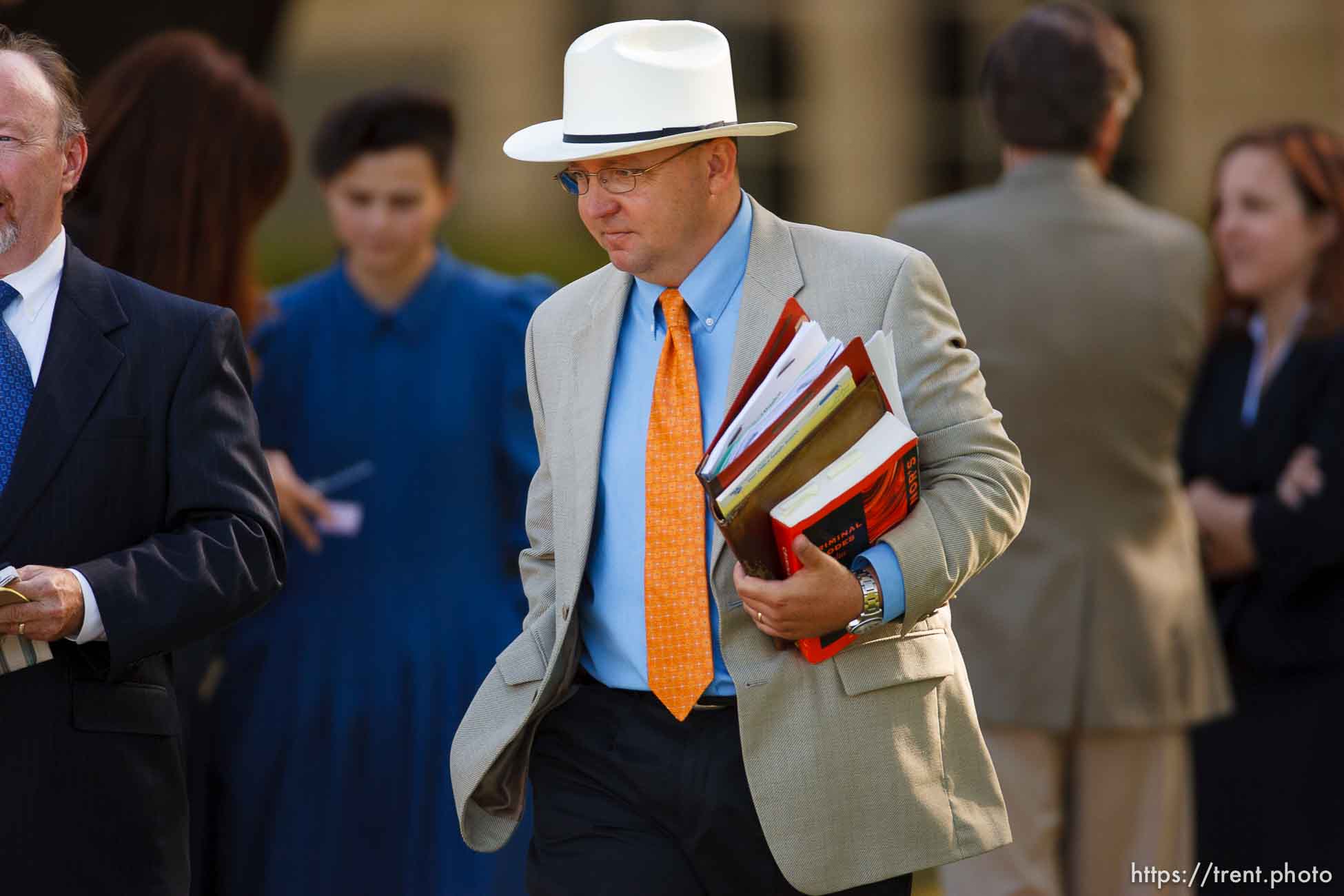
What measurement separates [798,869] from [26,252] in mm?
1631

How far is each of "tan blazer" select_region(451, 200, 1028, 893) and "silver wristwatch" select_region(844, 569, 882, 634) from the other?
0.05 metres

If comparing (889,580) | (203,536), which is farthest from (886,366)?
(203,536)

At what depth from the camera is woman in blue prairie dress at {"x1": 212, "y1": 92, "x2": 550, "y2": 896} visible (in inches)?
202

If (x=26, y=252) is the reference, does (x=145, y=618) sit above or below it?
below

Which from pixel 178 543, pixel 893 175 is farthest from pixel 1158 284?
pixel 893 175

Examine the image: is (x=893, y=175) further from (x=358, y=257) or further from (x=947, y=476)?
(x=947, y=476)

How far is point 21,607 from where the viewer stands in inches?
114

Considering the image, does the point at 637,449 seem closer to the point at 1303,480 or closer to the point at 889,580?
the point at 889,580

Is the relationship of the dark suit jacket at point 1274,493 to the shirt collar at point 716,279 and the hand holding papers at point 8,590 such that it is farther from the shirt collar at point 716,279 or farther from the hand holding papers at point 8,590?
the hand holding papers at point 8,590

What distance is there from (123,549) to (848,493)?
46.2 inches

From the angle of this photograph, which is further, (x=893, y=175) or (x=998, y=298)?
(x=893, y=175)

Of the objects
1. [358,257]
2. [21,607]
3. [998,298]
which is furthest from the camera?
[358,257]

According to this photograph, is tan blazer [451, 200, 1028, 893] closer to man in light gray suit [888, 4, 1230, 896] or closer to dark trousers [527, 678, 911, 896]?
dark trousers [527, 678, 911, 896]

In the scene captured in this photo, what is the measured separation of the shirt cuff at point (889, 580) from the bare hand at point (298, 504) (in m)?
2.24
